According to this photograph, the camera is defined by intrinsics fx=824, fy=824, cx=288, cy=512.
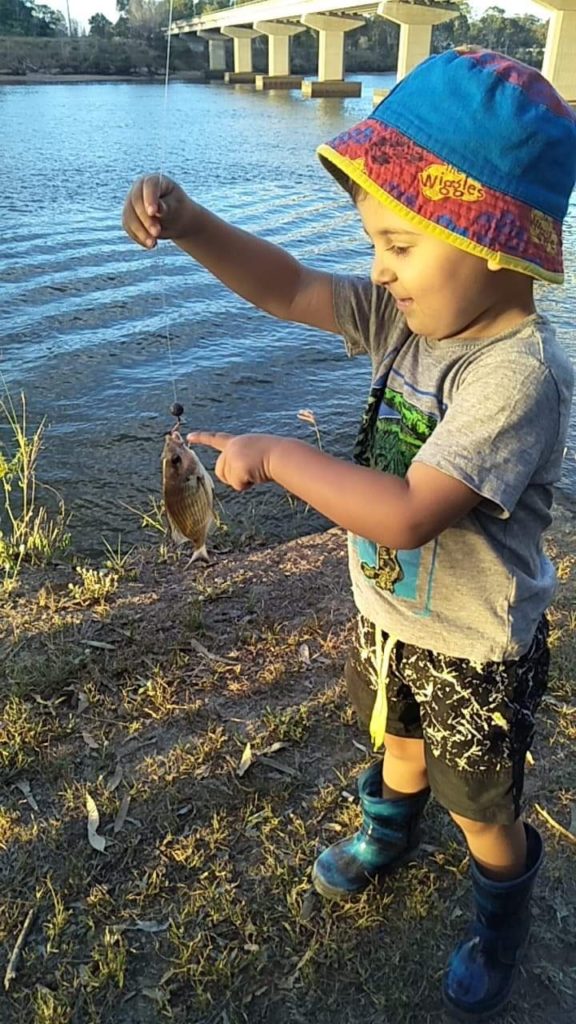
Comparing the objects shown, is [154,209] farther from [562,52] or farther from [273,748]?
[562,52]

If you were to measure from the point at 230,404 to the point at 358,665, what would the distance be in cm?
574

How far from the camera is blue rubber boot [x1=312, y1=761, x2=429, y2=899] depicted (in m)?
2.47

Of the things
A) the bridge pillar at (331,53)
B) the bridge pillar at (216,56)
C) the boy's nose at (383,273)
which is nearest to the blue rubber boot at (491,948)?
the boy's nose at (383,273)

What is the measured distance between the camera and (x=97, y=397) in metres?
7.82

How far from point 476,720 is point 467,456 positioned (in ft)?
2.38

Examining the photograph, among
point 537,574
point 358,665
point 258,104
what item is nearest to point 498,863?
point 358,665

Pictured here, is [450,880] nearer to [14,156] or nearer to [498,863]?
[498,863]

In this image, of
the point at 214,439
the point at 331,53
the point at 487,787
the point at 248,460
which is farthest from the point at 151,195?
the point at 331,53

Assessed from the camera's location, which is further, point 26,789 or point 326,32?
point 326,32

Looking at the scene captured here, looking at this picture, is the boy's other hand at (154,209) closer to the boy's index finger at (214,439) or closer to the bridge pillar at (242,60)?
the boy's index finger at (214,439)

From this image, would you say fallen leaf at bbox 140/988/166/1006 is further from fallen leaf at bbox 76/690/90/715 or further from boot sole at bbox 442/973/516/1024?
fallen leaf at bbox 76/690/90/715

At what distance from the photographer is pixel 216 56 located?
229 ft

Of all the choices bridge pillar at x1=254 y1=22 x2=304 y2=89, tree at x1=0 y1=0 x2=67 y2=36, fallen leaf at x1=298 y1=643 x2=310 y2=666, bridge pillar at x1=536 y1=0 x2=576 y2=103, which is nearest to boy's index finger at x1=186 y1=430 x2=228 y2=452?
fallen leaf at x1=298 y1=643 x2=310 y2=666

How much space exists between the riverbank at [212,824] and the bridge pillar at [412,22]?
40.3m
